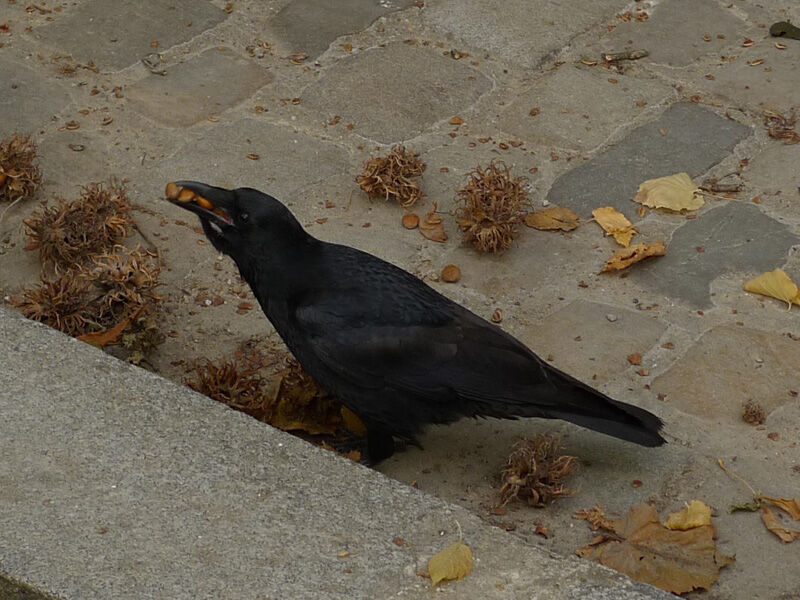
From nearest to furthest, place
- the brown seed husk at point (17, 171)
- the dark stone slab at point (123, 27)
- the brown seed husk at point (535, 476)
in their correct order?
the brown seed husk at point (535, 476)
the brown seed husk at point (17, 171)
the dark stone slab at point (123, 27)

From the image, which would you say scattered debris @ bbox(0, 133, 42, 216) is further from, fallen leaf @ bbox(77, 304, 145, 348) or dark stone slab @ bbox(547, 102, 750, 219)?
dark stone slab @ bbox(547, 102, 750, 219)

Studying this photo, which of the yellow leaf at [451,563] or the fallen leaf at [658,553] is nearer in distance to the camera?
the yellow leaf at [451,563]

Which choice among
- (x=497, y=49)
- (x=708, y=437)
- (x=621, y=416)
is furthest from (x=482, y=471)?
(x=497, y=49)

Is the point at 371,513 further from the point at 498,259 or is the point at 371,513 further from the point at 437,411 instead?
the point at 498,259

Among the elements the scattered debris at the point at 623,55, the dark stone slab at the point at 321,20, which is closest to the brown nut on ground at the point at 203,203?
the dark stone slab at the point at 321,20

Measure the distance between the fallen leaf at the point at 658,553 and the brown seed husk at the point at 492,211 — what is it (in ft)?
4.40

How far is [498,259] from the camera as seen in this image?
428 centimetres

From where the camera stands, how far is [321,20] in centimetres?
546

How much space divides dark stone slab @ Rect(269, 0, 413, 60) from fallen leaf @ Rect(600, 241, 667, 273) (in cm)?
177

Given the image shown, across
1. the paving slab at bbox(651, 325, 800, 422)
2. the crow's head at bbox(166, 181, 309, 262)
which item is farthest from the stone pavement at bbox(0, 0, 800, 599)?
the crow's head at bbox(166, 181, 309, 262)

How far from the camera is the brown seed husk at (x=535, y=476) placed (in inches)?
128

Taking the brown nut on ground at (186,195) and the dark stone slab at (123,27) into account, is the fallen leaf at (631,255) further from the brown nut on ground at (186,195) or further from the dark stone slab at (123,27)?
the dark stone slab at (123,27)

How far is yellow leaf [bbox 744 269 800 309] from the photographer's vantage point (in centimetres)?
403

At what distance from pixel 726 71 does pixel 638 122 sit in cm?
59
